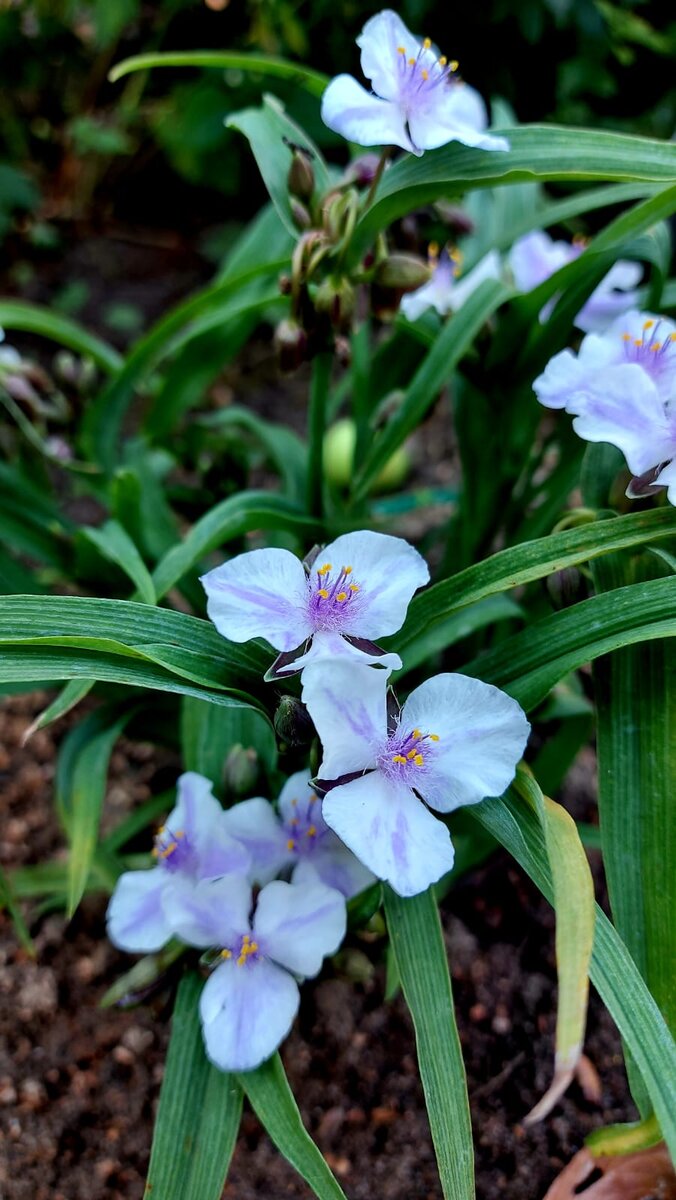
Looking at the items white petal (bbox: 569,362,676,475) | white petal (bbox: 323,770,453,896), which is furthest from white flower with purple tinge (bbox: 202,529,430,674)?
white petal (bbox: 569,362,676,475)

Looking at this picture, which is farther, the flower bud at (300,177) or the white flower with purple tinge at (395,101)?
the flower bud at (300,177)

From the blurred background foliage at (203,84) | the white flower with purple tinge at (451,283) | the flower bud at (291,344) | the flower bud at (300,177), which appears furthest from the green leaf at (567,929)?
the blurred background foliage at (203,84)

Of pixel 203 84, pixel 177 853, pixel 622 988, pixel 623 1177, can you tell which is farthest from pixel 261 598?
pixel 203 84

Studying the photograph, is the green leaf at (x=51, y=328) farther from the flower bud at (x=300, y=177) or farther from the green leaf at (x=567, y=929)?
the green leaf at (x=567, y=929)

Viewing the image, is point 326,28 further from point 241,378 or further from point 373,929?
point 373,929

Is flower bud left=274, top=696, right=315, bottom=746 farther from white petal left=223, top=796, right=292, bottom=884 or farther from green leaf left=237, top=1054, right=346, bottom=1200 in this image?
green leaf left=237, top=1054, right=346, bottom=1200

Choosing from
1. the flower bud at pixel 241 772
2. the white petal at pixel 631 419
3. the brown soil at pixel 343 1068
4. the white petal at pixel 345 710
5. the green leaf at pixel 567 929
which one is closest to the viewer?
the green leaf at pixel 567 929
